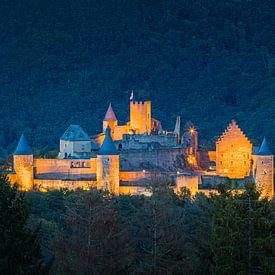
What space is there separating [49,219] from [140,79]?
151 ft

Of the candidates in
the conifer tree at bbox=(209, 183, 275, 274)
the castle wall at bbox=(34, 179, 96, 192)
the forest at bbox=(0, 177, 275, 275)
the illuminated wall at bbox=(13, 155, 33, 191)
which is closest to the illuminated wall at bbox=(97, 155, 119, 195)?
the castle wall at bbox=(34, 179, 96, 192)

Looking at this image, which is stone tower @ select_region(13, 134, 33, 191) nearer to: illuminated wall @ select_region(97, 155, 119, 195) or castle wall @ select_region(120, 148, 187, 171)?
illuminated wall @ select_region(97, 155, 119, 195)

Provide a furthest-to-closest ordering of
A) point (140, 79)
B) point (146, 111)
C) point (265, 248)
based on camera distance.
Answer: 1. point (140, 79)
2. point (146, 111)
3. point (265, 248)

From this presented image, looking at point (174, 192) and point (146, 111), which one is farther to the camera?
point (146, 111)

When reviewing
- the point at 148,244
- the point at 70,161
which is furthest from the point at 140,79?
the point at 148,244

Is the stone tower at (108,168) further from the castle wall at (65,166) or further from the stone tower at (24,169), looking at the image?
the stone tower at (24,169)

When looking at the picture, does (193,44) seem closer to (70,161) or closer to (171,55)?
(171,55)

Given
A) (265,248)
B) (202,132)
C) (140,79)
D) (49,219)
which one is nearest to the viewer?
(265,248)

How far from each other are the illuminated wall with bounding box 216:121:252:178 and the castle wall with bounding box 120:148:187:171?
1863 millimetres

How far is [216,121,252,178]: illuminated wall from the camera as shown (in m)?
42.4

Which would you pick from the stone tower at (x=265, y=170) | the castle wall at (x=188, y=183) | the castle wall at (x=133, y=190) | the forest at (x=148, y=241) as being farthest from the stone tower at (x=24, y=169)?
the forest at (x=148, y=241)

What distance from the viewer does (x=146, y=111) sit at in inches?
2021

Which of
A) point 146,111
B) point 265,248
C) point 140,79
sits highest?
point 140,79

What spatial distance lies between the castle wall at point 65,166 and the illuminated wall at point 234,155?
5.52 m
